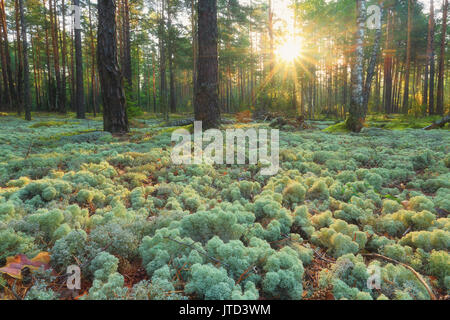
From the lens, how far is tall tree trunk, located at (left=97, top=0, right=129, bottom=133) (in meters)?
6.07

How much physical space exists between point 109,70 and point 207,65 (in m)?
2.39

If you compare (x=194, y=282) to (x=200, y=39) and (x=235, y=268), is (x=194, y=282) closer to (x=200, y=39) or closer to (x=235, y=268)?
(x=235, y=268)

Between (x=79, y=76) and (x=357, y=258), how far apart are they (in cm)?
1749

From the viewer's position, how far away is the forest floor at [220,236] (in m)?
1.38

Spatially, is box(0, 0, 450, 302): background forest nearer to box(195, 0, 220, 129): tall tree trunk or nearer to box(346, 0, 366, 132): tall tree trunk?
box(195, 0, 220, 129): tall tree trunk

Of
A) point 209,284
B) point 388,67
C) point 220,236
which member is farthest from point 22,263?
point 388,67

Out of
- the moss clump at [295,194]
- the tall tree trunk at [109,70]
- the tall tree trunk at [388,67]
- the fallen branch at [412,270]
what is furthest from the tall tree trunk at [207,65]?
the tall tree trunk at [388,67]

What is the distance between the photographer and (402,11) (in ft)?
71.1

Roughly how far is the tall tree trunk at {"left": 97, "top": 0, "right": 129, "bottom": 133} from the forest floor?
3256 millimetres

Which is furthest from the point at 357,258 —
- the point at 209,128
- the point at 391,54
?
the point at 391,54

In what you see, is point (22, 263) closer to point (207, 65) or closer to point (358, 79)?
point (207, 65)

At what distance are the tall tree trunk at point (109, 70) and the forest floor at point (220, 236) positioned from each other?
128 inches

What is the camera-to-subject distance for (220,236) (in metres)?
1.87

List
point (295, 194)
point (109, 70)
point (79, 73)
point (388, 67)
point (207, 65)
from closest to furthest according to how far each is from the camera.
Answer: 1. point (295, 194)
2. point (109, 70)
3. point (207, 65)
4. point (79, 73)
5. point (388, 67)
